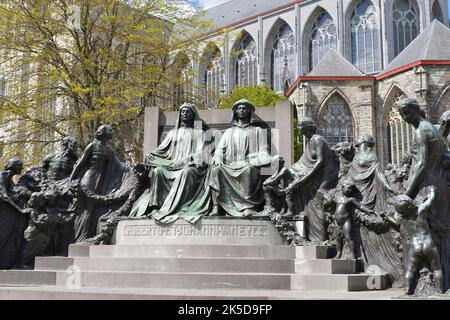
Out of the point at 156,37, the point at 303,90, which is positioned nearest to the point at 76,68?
the point at 156,37

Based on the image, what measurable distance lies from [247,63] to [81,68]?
39.1 meters

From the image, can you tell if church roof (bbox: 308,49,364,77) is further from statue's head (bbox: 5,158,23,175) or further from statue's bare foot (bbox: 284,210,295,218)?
statue's head (bbox: 5,158,23,175)

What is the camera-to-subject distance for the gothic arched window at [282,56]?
50875 mm

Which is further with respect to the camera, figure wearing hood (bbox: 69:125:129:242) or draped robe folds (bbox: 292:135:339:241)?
figure wearing hood (bbox: 69:125:129:242)

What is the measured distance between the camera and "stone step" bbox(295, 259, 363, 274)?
7.03 metres

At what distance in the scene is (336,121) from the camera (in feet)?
130

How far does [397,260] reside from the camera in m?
7.52

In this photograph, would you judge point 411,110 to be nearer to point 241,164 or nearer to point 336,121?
point 241,164

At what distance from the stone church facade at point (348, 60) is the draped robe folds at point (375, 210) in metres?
20.3

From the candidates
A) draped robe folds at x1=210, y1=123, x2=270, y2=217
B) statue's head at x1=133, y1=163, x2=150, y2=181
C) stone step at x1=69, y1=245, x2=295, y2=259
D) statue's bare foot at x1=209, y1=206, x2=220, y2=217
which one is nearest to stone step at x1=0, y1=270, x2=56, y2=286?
stone step at x1=69, y1=245, x2=295, y2=259

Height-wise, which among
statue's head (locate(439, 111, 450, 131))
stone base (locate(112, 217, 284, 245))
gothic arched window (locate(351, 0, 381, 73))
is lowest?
stone base (locate(112, 217, 284, 245))

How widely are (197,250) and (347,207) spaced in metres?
2.36

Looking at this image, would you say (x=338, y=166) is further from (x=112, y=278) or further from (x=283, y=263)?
(x=112, y=278)

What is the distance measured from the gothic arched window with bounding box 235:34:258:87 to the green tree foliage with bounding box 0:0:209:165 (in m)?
35.7
